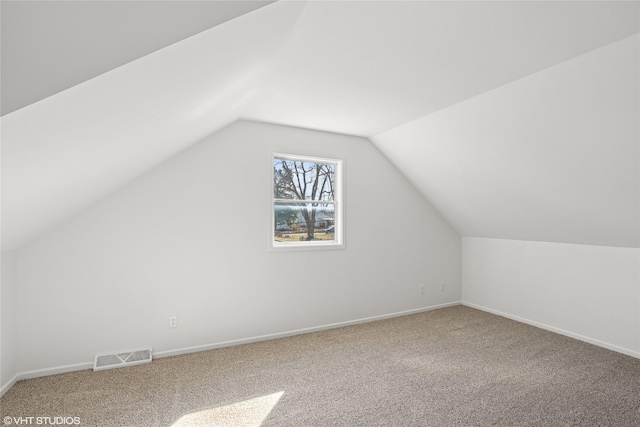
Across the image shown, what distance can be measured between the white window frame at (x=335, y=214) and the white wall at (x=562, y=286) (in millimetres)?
2301

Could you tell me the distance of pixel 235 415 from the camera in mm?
2334

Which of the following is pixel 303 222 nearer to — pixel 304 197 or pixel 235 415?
pixel 304 197

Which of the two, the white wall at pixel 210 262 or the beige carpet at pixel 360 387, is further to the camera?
the white wall at pixel 210 262

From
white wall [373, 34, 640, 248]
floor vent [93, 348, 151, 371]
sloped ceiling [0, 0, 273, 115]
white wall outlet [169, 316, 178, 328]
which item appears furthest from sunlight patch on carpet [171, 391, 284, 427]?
white wall [373, 34, 640, 248]

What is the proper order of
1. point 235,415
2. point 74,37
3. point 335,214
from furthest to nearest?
point 335,214, point 235,415, point 74,37

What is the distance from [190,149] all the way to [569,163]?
11.9 ft

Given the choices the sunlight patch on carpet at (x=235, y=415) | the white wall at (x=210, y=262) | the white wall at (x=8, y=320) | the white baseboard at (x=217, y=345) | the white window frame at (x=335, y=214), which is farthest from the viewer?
the white window frame at (x=335, y=214)

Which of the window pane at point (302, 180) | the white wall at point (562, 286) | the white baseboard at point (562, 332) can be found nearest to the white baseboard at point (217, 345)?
the white baseboard at point (562, 332)

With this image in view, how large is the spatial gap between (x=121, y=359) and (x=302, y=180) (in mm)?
2687

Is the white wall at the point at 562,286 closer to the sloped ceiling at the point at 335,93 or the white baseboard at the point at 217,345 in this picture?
the sloped ceiling at the point at 335,93

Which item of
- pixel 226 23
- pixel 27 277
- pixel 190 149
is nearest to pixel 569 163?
pixel 226 23

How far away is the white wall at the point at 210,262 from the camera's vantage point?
2.98 metres

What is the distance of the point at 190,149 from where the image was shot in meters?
3.49

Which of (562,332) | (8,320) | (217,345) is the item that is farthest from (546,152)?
(8,320)
